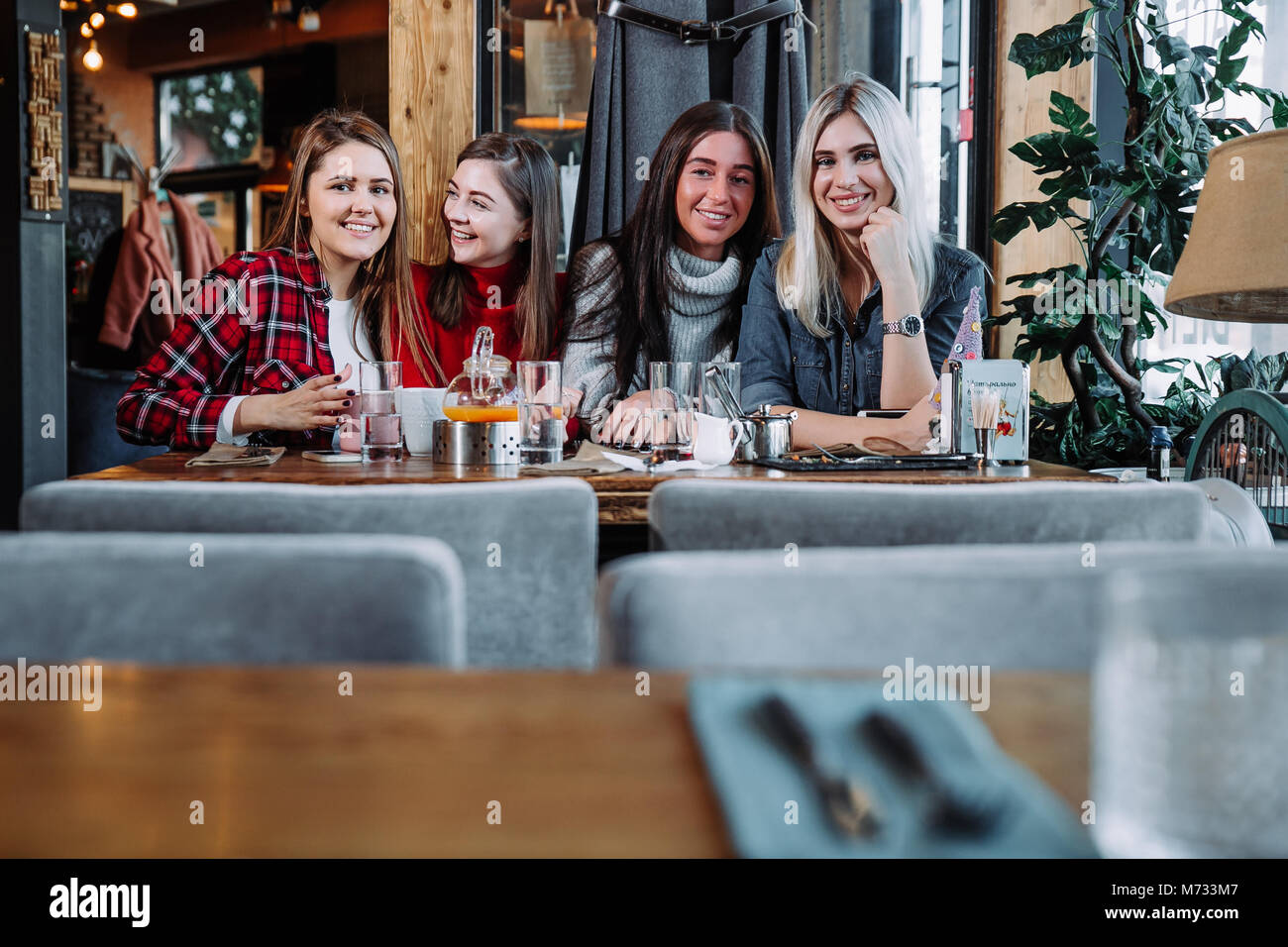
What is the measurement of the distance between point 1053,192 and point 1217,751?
3.01m

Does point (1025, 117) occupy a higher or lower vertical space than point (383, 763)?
higher

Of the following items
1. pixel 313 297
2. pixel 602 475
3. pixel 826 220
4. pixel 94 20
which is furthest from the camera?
pixel 94 20

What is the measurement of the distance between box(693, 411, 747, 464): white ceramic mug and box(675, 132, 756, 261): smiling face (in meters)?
1.43

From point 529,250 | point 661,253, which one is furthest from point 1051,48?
point 529,250

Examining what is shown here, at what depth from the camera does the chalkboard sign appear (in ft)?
18.0

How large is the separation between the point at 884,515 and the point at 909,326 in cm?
175

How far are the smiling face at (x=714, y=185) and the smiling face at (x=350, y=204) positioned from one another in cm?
82

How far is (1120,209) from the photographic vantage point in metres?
3.20

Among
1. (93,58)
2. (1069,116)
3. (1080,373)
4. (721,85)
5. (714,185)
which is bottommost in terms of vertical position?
(1080,373)

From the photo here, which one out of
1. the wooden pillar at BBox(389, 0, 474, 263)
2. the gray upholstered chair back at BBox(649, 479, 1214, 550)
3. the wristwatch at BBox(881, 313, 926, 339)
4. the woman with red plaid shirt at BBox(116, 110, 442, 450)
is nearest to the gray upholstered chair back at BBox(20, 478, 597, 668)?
the gray upholstered chair back at BBox(649, 479, 1214, 550)

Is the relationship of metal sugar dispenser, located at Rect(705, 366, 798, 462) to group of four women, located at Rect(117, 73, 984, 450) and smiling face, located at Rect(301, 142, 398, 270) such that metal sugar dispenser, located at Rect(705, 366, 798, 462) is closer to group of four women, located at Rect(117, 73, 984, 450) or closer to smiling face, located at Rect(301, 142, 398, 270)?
group of four women, located at Rect(117, 73, 984, 450)

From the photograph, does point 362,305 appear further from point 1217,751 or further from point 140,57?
point 140,57

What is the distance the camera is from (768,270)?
9.88 feet

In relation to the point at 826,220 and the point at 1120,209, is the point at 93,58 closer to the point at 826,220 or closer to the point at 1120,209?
the point at 826,220
